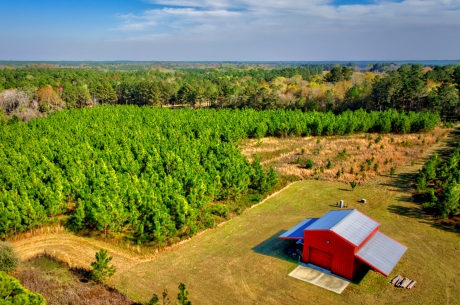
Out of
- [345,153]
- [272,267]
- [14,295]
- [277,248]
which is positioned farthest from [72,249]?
[345,153]

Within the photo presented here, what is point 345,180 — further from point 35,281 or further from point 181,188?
point 35,281

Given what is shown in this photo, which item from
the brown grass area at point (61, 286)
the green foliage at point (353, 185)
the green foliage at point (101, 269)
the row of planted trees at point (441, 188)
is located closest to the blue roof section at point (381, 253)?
the row of planted trees at point (441, 188)

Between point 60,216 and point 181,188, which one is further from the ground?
point 181,188

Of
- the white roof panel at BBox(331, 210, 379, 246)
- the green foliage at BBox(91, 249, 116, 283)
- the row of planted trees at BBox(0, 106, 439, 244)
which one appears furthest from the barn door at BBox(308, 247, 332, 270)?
the green foliage at BBox(91, 249, 116, 283)

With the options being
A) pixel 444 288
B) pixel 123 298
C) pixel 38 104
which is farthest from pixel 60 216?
pixel 38 104

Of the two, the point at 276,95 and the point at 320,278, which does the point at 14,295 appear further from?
the point at 276,95

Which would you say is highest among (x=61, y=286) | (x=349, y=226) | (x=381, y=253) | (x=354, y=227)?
(x=349, y=226)

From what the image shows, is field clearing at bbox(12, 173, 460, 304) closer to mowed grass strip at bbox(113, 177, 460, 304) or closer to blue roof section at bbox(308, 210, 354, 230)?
mowed grass strip at bbox(113, 177, 460, 304)
